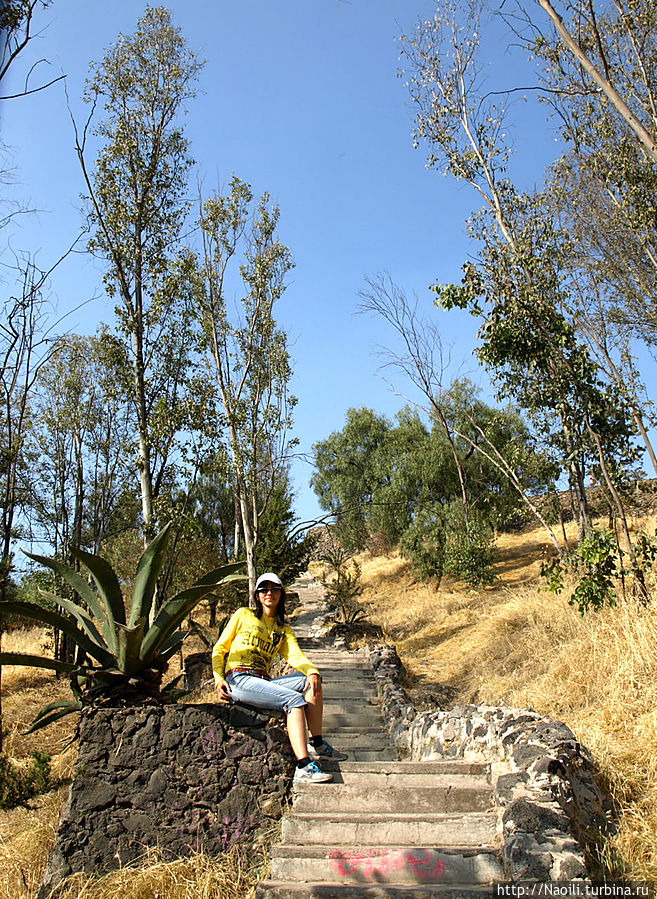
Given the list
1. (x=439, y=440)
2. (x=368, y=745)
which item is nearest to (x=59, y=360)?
(x=368, y=745)

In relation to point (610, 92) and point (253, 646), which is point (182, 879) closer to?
point (253, 646)

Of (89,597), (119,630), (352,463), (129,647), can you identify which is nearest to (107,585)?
(89,597)

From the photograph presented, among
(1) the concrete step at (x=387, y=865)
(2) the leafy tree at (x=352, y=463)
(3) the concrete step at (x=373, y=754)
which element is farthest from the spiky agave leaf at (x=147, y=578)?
(2) the leafy tree at (x=352, y=463)

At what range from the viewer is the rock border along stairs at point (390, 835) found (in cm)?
347

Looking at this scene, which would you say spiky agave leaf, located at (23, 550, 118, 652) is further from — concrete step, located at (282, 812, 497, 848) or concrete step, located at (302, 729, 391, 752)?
concrete step, located at (302, 729, 391, 752)

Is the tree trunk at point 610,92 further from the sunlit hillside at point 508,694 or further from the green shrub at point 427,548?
the green shrub at point 427,548

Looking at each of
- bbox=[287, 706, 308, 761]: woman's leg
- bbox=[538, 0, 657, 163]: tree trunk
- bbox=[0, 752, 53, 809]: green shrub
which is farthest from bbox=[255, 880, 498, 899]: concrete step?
bbox=[538, 0, 657, 163]: tree trunk

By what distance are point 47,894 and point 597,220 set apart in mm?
12204

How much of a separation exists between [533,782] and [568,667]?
3.19m

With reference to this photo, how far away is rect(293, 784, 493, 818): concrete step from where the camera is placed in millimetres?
4195

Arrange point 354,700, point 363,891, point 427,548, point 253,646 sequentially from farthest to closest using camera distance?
point 427,548
point 354,700
point 253,646
point 363,891

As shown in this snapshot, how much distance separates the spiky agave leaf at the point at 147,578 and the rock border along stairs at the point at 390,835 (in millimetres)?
1888

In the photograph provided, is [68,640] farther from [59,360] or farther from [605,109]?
[605,109]

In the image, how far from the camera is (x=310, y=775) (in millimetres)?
4344
